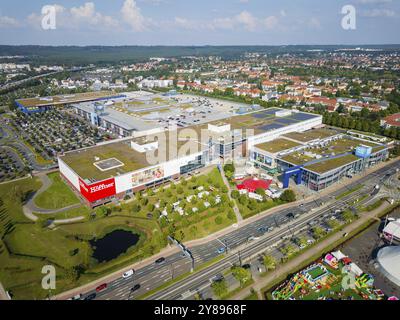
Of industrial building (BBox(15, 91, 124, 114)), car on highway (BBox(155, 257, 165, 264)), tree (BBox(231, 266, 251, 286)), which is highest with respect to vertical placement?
industrial building (BBox(15, 91, 124, 114))


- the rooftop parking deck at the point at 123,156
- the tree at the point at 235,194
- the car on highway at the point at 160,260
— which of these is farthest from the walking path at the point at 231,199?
the car on highway at the point at 160,260

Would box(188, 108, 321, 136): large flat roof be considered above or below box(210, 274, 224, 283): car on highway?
above

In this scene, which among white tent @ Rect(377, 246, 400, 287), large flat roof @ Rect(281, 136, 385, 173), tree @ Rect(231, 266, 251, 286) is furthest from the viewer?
Result: large flat roof @ Rect(281, 136, 385, 173)

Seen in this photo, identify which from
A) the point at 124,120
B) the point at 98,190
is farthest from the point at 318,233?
the point at 124,120

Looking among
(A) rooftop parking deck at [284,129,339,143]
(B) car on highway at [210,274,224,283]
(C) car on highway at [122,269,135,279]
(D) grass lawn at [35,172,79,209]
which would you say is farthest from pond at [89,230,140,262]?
(A) rooftop parking deck at [284,129,339,143]

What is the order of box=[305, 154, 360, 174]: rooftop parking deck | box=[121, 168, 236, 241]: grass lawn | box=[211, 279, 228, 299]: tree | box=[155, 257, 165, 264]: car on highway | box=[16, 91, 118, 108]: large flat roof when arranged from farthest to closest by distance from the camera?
box=[16, 91, 118, 108]: large flat roof < box=[305, 154, 360, 174]: rooftop parking deck < box=[121, 168, 236, 241]: grass lawn < box=[155, 257, 165, 264]: car on highway < box=[211, 279, 228, 299]: tree

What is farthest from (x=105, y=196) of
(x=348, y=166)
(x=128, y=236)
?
(x=348, y=166)

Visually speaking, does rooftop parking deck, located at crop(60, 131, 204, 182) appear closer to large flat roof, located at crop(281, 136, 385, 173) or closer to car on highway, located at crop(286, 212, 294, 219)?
large flat roof, located at crop(281, 136, 385, 173)

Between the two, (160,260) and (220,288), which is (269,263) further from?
(160,260)
